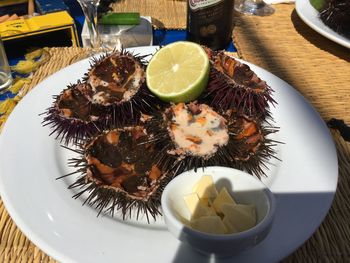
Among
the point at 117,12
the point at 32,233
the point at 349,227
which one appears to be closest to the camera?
the point at 32,233

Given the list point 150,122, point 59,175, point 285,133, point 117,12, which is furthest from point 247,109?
point 117,12

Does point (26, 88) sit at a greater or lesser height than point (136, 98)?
lesser

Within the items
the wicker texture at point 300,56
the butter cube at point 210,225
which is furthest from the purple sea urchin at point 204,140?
the wicker texture at point 300,56

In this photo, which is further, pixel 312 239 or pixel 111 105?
pixel 111 105

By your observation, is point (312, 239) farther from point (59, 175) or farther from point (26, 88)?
point (26, 88)

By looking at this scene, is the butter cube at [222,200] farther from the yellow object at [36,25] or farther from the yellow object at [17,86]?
the yellow object at [36,25]

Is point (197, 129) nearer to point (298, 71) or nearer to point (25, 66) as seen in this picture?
point (298, 71)

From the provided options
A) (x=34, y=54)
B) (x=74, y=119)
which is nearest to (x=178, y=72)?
(x=74, y=119)
